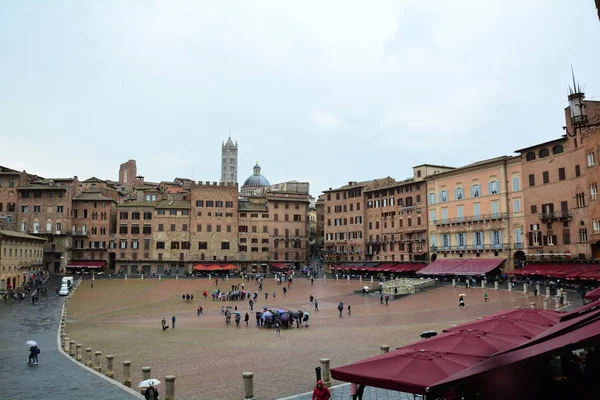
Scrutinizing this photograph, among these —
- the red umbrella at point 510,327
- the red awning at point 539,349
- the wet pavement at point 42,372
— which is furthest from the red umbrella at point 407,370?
the wet pavement at point 42,372

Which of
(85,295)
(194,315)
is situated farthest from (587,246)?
(85,295)

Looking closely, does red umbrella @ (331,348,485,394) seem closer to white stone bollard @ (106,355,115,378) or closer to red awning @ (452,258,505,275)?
white stone bollard @ (106,355,115,378)

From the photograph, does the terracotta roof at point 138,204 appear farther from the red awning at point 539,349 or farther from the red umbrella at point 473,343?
the red awning at point 539,349

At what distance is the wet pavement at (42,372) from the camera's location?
1606cm

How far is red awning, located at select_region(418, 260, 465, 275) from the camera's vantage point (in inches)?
2391

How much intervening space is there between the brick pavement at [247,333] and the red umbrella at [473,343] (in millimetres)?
6181

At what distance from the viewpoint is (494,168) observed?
5928 cm

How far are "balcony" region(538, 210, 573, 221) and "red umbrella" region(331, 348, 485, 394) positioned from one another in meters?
46.9

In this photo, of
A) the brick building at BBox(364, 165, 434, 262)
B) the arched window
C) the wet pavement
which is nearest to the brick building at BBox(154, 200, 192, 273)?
the brick building at BBox(364, 165, 434, 262)

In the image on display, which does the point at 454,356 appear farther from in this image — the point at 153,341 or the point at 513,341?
the point at 153,341

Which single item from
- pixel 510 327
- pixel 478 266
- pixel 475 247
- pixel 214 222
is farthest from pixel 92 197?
pixel 510 327

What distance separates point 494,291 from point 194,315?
2678 centimetres

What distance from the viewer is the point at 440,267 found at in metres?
62.5

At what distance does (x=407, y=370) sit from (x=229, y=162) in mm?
153523
